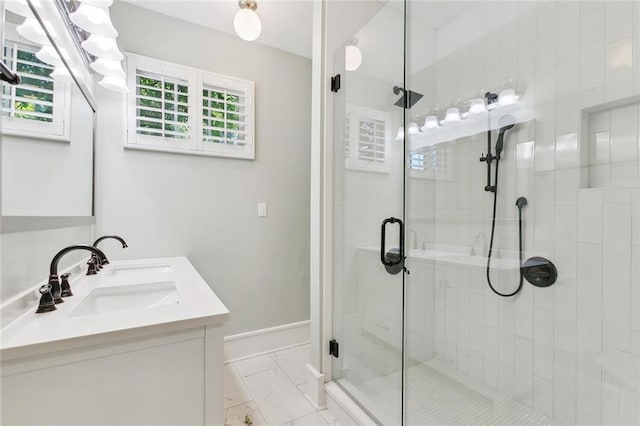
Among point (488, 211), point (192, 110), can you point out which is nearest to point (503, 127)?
point (488, 211)

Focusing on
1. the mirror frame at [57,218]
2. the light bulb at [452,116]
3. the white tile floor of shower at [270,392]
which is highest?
the light bulb at [452,116]

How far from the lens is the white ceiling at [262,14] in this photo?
200 cm

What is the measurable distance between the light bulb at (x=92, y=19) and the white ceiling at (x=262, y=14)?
69 cm

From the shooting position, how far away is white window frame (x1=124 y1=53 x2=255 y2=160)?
198 centimetres

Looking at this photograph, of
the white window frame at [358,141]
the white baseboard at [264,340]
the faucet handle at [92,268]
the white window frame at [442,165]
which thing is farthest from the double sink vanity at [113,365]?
the white window frame at [442,165]

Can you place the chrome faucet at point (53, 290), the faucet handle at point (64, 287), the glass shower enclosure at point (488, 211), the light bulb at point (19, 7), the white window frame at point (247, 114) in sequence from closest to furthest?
the light bulb at point (19, 7) → the chrome faucet at point (53, 290) → the faucet handle at point (64, 287) → the glass shower enclosure at point (488, 211) → the white window frame at point (247, 114)

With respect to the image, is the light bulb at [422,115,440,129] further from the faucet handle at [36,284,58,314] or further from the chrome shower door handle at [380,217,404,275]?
the faucet handle at [36,284,58,314]

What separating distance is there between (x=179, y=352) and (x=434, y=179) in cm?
179

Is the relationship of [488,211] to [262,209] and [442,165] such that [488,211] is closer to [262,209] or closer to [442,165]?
[442,165]

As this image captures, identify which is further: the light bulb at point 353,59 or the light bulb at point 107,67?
the light bulb at point 353,59

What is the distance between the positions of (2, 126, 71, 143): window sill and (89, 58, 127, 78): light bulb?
0.50 metres

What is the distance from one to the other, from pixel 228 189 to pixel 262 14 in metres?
1.31

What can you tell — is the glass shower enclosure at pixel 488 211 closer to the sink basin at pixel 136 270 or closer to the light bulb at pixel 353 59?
the light bulb at pixel 353 59

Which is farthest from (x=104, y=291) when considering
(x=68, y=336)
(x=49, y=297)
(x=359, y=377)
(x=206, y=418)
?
(x=359, y=377)
